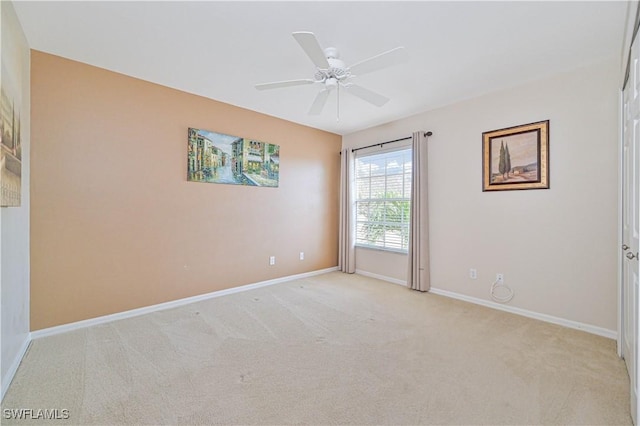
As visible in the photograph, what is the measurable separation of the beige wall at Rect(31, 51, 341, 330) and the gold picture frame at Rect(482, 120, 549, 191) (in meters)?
2.77

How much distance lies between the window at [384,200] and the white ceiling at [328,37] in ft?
4.65

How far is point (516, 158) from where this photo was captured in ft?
10.6

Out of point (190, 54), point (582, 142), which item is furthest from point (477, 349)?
point (190, 54)

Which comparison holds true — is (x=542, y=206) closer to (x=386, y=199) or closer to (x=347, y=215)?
(x=386, y=199)

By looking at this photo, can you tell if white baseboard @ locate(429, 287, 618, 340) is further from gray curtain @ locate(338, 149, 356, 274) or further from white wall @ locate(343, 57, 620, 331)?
gray curtain @ locate(338, 149, 356, 274)

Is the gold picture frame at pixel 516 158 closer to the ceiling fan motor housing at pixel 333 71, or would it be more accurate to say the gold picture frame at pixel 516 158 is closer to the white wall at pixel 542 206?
the white wall at pixel 542 206

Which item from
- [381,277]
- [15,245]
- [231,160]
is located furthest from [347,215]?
[15,245]

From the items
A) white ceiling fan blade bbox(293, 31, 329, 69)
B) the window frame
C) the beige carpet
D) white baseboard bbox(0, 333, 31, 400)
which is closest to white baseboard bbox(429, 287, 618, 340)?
the beige carpet

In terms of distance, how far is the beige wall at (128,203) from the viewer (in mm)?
2648

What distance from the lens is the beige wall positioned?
2648mm

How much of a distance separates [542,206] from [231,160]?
3.66 metres

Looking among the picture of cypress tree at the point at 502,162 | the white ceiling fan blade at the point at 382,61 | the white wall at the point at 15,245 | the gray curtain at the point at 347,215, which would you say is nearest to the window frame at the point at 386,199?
the gray curtain at the point at 347,215

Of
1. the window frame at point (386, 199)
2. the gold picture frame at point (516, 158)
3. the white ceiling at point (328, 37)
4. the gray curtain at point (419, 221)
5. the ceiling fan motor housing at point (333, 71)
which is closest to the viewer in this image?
the white ceiling at point (328, 37)

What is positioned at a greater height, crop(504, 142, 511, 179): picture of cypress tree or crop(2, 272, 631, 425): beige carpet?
crop(504, 142, 511, 179): picture of cypress tree
